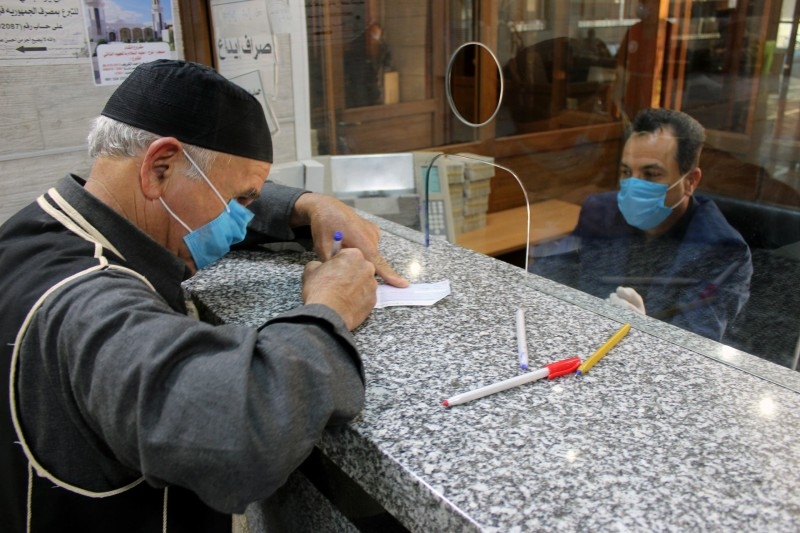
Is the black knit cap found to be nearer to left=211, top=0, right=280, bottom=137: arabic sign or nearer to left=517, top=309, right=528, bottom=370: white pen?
left=517, top=309, right=528, bottom=370: white pen

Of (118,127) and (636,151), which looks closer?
(118,127)

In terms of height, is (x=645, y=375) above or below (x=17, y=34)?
below

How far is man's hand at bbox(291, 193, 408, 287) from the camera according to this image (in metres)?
1.21

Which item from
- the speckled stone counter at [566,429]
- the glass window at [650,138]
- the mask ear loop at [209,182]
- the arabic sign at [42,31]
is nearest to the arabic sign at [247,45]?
the arabic sign at [42,31]

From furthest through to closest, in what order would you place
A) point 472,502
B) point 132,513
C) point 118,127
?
point 118,127, point 132,513, point 472,502

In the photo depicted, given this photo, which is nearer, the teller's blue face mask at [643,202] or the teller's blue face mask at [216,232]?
the teller's blue face mask at [216,232]

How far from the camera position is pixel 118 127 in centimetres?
90

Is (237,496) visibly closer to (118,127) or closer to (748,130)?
(118,127)

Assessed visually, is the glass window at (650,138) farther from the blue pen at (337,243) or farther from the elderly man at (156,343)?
the elderly man at (156,343)

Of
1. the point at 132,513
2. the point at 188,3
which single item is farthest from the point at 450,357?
the point at 188,3

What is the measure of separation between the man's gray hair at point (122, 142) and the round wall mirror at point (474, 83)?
783mm

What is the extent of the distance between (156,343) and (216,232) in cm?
41

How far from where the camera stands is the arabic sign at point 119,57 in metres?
1.79

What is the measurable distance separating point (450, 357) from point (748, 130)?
22.0 inches
